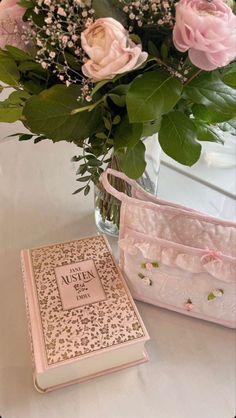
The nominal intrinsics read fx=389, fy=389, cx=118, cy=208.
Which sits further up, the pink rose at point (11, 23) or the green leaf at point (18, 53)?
the pink rose at point (11, 23)

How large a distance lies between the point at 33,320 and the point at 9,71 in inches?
15.1

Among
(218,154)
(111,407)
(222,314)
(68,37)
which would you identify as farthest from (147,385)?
(218,154)

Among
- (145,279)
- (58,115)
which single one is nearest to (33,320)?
(145,279)

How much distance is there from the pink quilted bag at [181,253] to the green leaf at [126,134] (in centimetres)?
11

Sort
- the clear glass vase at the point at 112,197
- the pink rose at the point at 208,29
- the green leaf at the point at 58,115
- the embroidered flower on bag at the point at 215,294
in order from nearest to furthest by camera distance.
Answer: the pink rose at the point at 208,29 < the green leaf at the point at 58,115 < the embroidered flower on bag at the point at 215,294 < the clear glass vase at the point at 112,197

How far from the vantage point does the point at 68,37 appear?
0.51 meters

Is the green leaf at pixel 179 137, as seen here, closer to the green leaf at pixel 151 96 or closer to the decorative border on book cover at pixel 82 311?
the green leaf at pixel 151 96

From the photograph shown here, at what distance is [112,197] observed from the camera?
0.79 metres

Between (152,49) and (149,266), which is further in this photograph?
(149,266)

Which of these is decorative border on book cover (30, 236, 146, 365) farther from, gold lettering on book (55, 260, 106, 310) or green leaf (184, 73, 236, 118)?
green leaf (184, 73, 236, 118)

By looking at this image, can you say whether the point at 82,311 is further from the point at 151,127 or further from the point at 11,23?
the point at 11,23

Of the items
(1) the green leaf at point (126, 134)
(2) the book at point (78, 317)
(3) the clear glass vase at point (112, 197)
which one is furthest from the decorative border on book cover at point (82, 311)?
(1) the green leaf at point (126, 134)

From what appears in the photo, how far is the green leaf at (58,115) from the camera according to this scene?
53cm

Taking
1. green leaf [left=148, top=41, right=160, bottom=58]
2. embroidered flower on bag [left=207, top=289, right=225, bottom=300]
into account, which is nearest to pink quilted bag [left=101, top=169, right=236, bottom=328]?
embroidered flower on bag [left=207, top=289, right=225, bottom=300]
